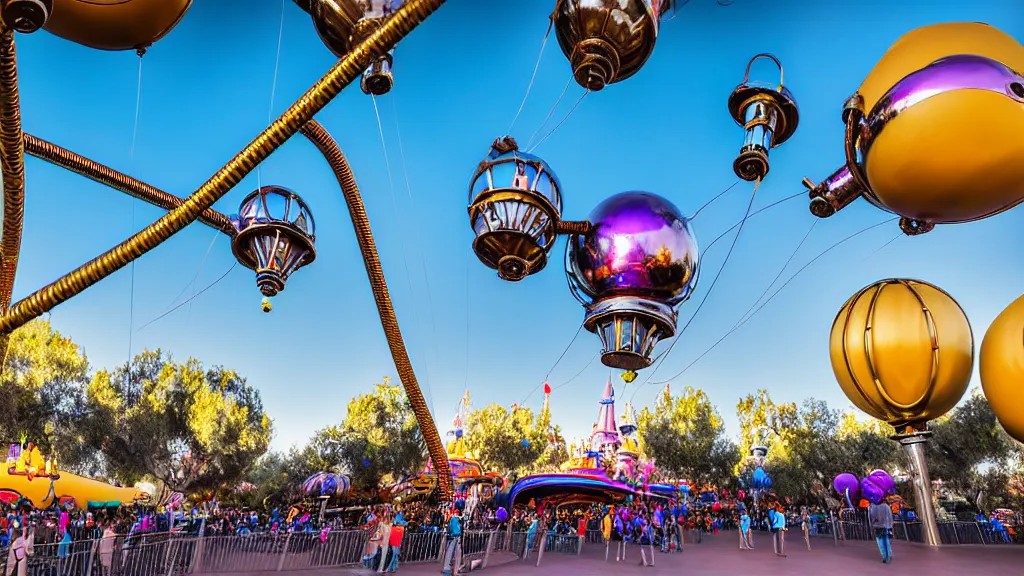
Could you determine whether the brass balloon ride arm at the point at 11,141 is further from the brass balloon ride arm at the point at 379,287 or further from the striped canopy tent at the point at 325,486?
the striped canopy tent at the point at 325,486

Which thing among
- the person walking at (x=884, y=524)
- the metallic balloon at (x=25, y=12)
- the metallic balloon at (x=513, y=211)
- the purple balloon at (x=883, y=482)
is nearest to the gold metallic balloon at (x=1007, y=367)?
the metallic balloon at (x=513, y=211)

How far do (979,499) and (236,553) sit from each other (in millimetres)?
34030

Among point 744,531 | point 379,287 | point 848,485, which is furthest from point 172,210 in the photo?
point 848,485

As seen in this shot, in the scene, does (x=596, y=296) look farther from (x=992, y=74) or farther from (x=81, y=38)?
(x=81, y=38)

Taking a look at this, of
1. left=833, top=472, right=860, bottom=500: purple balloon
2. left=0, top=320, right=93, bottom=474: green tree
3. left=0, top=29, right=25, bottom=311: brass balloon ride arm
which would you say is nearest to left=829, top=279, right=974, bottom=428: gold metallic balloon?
left=0, top=29, right=25, bottom=311: brass balloon ride arm

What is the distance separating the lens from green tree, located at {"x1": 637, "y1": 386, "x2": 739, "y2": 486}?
41500mm

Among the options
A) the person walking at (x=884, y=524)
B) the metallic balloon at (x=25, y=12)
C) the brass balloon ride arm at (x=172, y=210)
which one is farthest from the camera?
the person walking at (x=884, y=524)

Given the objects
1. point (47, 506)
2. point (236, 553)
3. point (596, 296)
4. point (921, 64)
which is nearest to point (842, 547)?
point (236, 553)

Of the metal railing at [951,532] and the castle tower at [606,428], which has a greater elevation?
the castle tower at [606,428]

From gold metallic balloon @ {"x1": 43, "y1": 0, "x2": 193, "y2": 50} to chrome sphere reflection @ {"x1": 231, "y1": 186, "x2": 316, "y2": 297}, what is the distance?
305 centimetres

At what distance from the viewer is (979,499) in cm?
2950

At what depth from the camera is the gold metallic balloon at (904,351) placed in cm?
334

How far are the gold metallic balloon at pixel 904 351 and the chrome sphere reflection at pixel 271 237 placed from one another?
5141 millimetres

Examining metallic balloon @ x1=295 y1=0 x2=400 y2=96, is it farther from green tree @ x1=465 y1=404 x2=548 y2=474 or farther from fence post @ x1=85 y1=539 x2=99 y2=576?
green tree @ x1=465 y1=404 x2=548 y2=474
